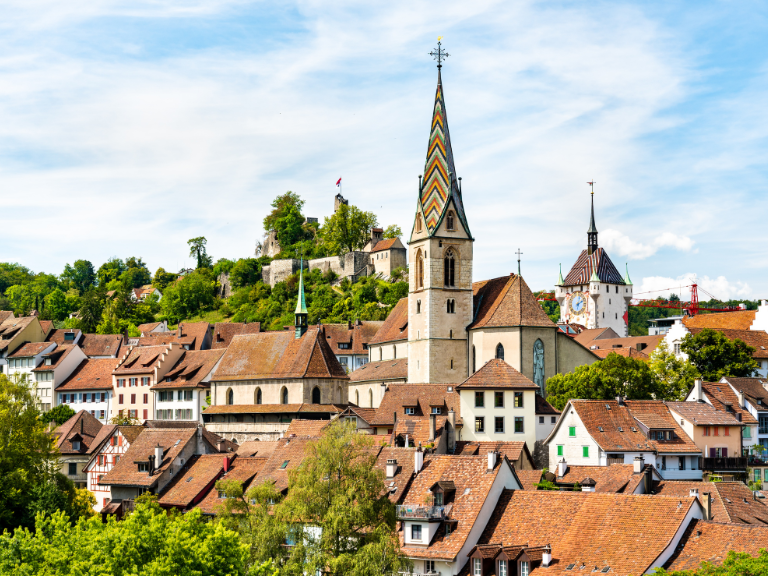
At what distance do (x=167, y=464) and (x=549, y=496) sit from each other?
24408mm

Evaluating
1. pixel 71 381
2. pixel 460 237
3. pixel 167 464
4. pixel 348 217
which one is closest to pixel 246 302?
pixel 348 217

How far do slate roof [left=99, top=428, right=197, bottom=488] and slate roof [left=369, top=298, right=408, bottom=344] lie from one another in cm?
2665

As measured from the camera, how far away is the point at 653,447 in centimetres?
5781

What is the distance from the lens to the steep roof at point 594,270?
500 feet

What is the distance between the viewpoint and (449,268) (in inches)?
2987

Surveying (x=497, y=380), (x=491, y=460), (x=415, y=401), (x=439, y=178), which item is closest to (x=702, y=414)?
(x=497, y=380)

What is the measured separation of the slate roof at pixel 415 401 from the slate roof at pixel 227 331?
4522 centimetres

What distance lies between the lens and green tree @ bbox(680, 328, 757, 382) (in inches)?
2958

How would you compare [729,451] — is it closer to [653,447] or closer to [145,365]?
[653,447]

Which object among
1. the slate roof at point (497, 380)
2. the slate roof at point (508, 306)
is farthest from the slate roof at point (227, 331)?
the slate roof at point (497, 380)

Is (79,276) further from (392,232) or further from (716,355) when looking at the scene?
(716,355)

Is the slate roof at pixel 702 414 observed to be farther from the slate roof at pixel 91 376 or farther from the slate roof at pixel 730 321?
the slate roof at pixel 91 376

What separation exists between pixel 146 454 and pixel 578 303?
10385cm

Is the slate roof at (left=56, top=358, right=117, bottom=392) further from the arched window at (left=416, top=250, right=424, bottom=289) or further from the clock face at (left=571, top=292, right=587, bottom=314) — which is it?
the clock face at (left=571, top=292, right=587, bottom=314)
